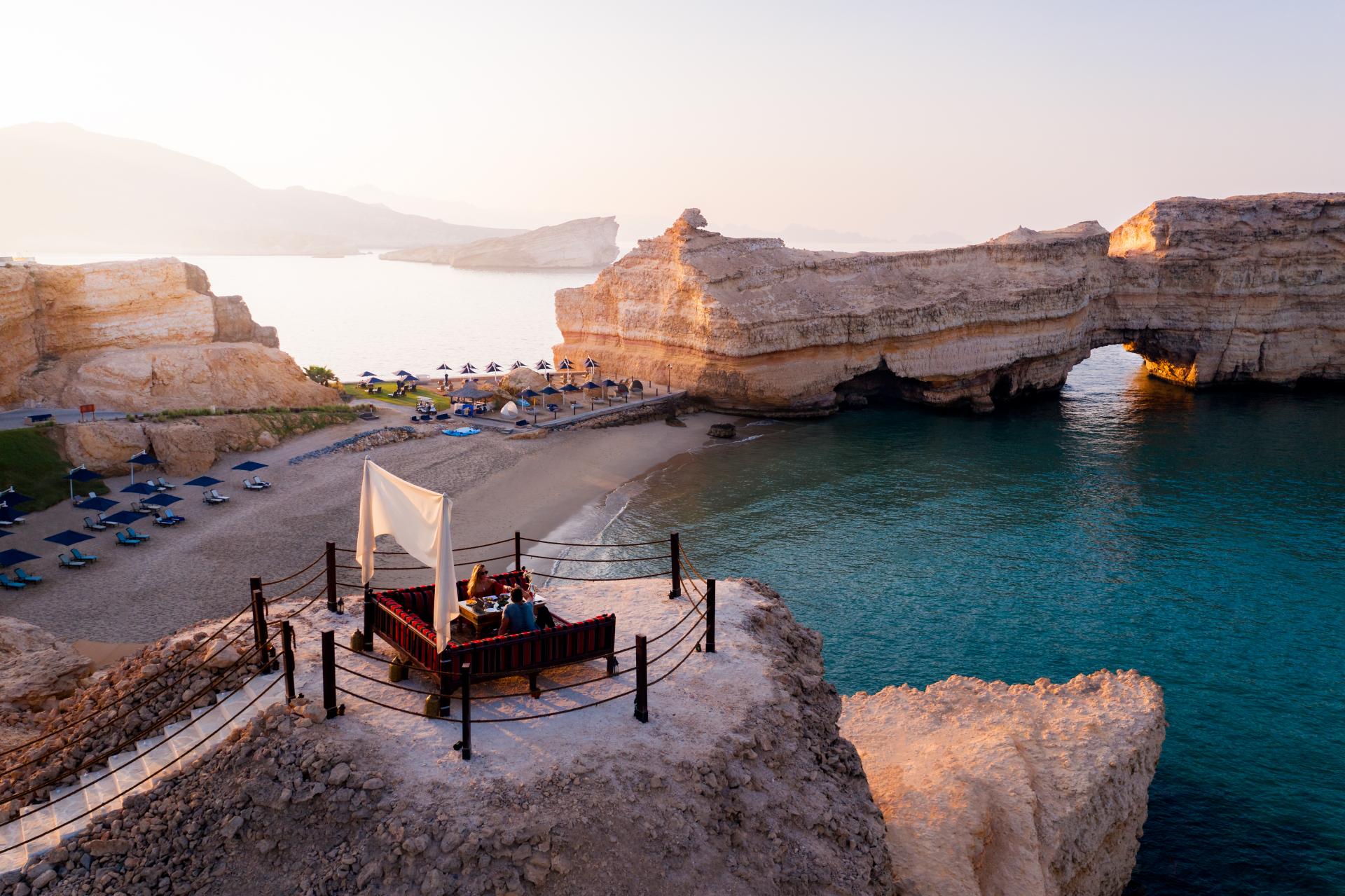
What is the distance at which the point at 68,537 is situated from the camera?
28.6 metres

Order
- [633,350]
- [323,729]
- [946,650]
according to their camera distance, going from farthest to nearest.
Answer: [633,350] → [946,650] → [323,729]

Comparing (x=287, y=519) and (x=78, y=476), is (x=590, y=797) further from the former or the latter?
(x=78, y=476)

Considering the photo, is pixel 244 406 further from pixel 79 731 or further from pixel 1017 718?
pixel 1017 718

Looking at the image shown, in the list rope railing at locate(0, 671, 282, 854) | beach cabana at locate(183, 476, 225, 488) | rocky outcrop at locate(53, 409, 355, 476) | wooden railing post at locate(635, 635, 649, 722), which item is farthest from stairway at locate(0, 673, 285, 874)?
rocky outcrop at locate(53, 409, 355, 476)

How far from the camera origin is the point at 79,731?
13250 millimetres

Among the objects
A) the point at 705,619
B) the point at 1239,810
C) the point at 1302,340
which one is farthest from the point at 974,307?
the point at 705,619

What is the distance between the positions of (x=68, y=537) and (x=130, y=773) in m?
20.7

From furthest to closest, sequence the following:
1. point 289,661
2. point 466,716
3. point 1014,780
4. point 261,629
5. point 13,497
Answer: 1. point 13,497
2. point 1014,780
3. point 261,629
4. point 289,661
5. point 466,716

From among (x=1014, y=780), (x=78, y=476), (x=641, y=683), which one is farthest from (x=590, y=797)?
(x=78, y=476)

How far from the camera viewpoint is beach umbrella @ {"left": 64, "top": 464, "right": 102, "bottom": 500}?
3403 cm

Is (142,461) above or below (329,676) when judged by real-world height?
below

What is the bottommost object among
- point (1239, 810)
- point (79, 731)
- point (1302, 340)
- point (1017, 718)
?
point (1239, 810)

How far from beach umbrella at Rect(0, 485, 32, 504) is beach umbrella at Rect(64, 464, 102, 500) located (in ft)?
6.07

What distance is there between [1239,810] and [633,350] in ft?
156
